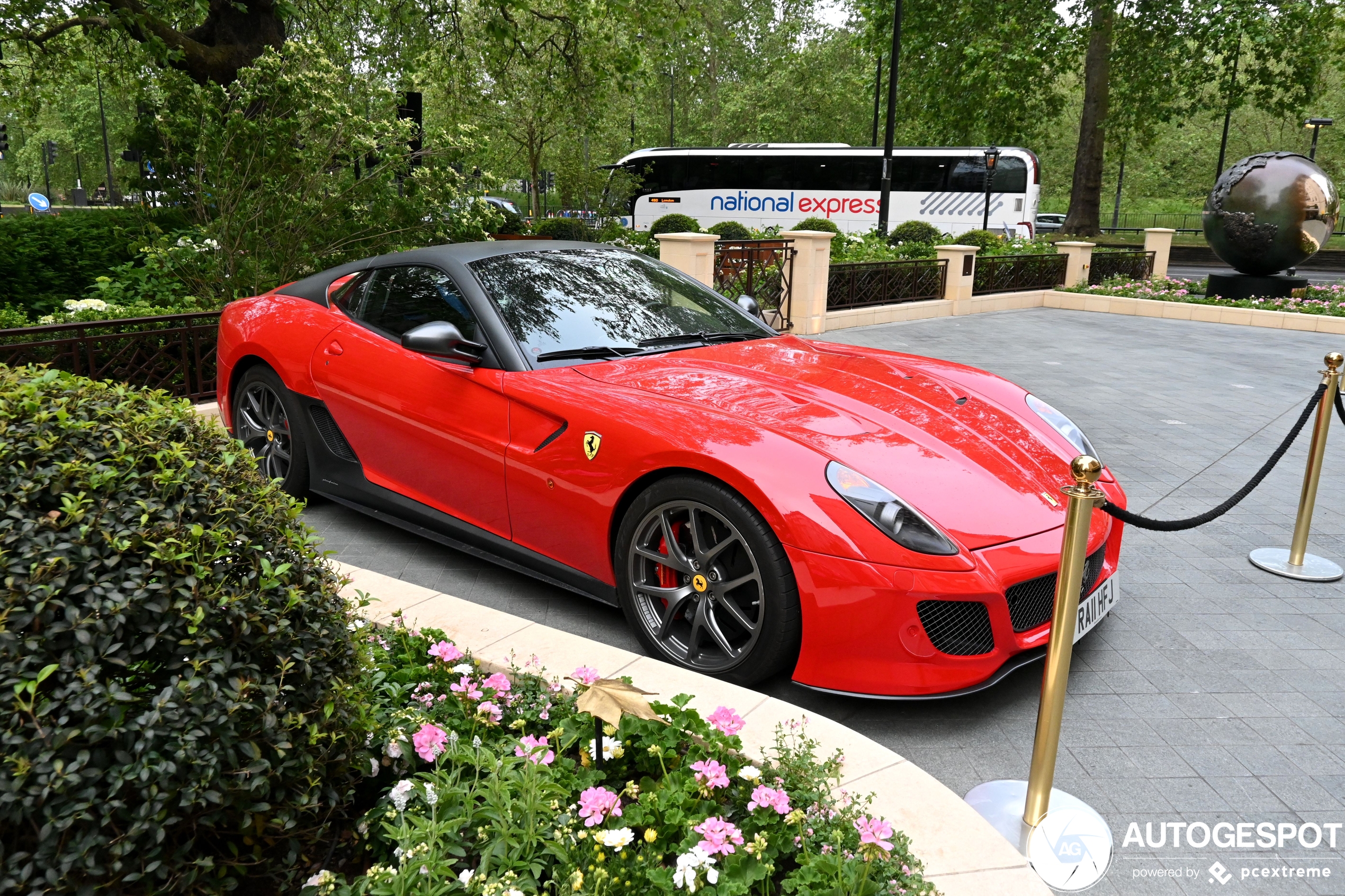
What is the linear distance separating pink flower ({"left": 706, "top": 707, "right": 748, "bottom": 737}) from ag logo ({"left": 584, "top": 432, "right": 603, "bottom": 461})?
4.55 ft

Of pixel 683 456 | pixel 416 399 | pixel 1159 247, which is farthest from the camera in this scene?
pixel 1159 247

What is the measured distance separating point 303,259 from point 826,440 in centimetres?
687

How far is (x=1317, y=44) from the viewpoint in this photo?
25.4 metres

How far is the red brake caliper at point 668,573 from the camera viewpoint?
3.51 meters

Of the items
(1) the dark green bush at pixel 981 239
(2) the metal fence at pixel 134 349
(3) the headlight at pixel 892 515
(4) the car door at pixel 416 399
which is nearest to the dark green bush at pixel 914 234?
(1) the dark green bush at pixel 981 239

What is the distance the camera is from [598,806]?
2141mm

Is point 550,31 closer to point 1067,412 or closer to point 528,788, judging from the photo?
point 1067,412

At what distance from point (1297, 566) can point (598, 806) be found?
428 cm

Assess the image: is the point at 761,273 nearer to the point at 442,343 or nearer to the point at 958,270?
the point at 958,270

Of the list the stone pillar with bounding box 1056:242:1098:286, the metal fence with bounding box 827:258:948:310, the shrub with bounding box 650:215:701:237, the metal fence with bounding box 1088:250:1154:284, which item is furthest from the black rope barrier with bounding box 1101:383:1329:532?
the shrub with bounding box 650:215:701:237

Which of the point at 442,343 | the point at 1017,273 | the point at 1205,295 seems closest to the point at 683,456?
the point at 442,343

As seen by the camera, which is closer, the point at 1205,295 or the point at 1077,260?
the point at 1205,295

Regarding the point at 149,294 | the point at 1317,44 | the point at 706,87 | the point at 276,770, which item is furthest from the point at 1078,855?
the point at 706,87

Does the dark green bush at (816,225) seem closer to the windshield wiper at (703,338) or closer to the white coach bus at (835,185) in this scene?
the white coach bus at (835,185)
